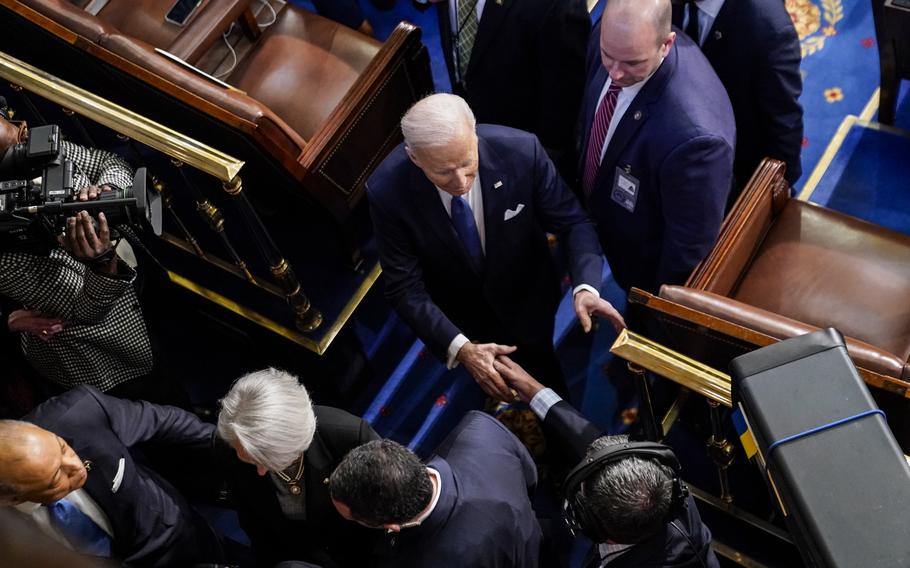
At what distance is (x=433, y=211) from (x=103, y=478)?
119 cm

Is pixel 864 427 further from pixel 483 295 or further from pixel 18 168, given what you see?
pixel 18 168

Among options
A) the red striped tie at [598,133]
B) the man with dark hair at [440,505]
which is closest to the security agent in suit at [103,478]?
the man with dark hair at [440,505]

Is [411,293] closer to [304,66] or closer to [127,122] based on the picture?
[127,122]

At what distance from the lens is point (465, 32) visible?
10.8 ft

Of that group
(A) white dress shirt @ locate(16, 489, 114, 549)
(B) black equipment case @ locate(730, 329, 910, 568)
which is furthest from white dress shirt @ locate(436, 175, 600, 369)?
A: (B) black equipment case @ locate(730, 329, 910, 568)

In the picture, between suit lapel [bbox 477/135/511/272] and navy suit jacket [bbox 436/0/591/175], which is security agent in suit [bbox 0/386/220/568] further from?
navy suit jacket [bbox 436/0/591/175]

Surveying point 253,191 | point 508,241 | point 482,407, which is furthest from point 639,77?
point 253,191

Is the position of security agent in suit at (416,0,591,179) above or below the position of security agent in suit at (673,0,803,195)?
below

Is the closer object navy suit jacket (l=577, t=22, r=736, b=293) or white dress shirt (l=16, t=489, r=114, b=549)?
white dress shirt (l=16, t=489, r=114, b=549)

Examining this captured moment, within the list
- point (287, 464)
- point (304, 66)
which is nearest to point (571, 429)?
point (287, 464)

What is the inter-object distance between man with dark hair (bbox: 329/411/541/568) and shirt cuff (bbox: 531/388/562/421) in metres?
0.29

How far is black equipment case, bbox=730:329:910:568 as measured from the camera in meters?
1.32

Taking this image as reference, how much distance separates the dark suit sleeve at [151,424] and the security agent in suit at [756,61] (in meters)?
2.05

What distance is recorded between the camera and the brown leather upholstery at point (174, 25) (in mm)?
3684
